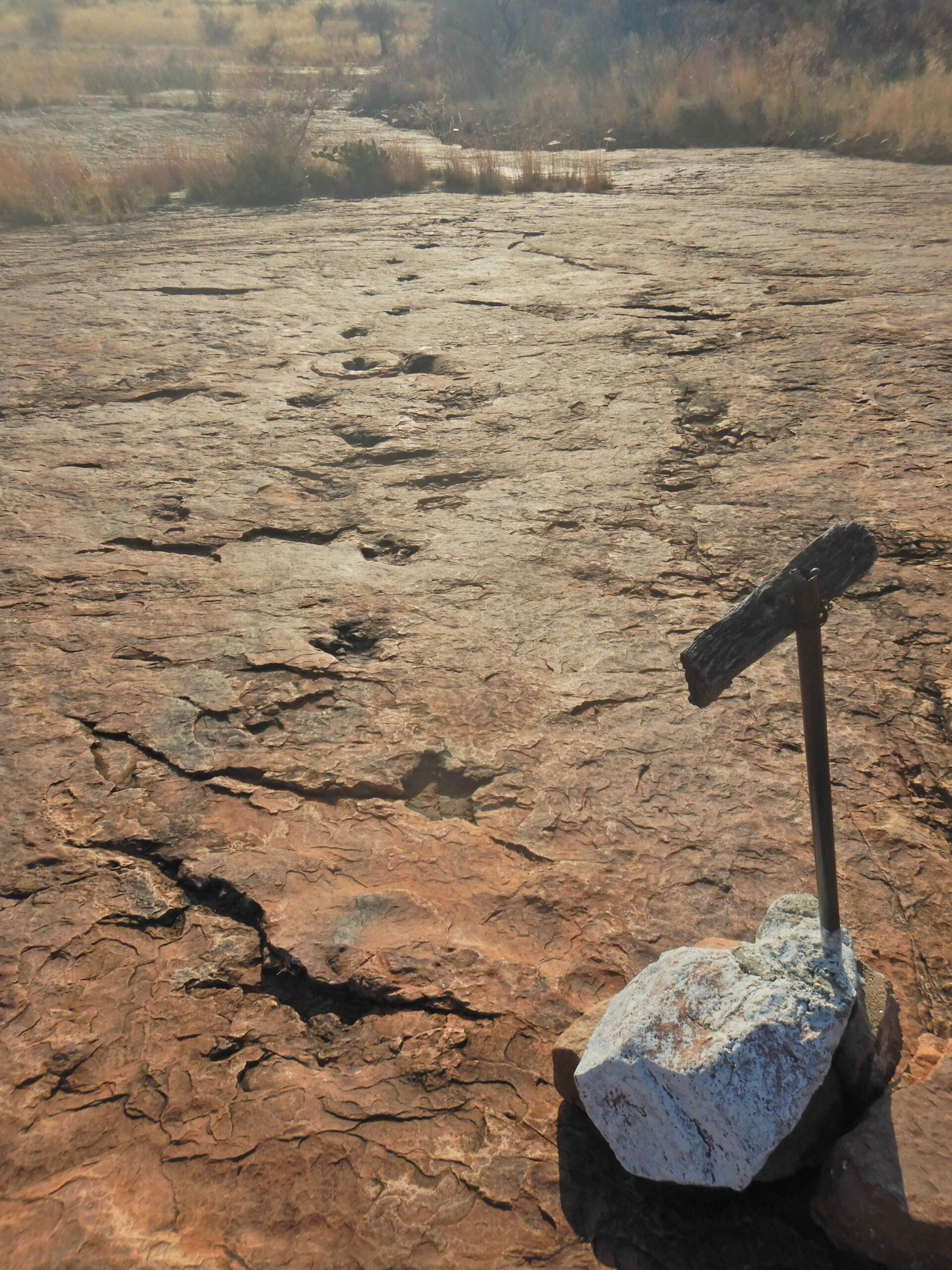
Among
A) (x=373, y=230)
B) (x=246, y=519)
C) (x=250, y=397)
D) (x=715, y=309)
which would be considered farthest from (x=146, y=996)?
(x=373, y=230)

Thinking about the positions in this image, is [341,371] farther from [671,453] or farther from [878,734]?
[878,734]

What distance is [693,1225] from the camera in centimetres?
137

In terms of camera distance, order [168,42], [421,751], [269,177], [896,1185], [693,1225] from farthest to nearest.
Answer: [168,42] → [269,177] → [421,751] → [693,1225] → [896,1185]

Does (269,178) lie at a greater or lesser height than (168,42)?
lesser

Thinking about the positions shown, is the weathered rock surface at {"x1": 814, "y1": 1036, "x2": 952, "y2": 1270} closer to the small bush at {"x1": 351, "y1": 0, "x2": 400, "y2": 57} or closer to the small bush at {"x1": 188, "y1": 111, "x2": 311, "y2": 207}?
the small bush at {"x1": 188, "y1": 111, "x2": 311, "y2": 207}

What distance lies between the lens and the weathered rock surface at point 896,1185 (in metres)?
1.24

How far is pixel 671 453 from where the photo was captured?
3658mm

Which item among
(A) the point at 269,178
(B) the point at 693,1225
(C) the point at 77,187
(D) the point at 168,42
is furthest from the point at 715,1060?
(D) the point at 168,42

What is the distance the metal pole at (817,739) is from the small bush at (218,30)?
105ft

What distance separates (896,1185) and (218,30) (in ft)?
116

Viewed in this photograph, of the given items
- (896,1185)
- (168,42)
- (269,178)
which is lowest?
(896,1185)

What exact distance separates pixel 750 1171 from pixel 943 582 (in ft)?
6.48

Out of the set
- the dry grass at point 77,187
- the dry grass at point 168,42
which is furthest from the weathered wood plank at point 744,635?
the dry grass at point 168,42

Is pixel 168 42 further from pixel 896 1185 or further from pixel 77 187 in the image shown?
pixel 896 1185
